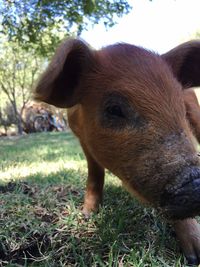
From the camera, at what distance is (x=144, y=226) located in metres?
3.34

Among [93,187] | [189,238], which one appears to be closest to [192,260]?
[189,238]

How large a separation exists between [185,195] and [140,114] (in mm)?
631

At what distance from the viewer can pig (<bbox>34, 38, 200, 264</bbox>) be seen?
7.79 ft

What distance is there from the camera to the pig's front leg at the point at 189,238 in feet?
9.71

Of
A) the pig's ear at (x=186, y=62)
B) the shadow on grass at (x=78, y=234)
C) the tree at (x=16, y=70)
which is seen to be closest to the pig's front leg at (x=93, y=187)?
the shadow on grass at (x=78, y=234)

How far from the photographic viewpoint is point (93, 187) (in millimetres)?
3914

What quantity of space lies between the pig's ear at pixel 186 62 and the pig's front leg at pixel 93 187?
99 cm

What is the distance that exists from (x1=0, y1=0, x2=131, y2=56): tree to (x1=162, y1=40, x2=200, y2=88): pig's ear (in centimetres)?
794

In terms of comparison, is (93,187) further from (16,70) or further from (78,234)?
(16,70)

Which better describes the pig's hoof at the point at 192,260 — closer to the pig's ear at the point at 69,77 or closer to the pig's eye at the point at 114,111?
the pig's eye at the point at 114,111

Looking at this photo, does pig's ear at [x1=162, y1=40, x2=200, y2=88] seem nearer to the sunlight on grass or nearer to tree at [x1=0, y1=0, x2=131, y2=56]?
the sunlight on grass

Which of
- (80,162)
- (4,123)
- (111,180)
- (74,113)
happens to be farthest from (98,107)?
(4,123)

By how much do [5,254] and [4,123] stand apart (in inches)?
1254

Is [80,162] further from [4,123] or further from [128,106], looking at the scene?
[4,123]
